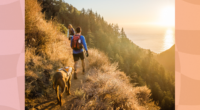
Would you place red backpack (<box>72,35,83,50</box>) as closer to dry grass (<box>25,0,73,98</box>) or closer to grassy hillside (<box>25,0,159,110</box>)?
grassy hillside (<box>25,0,159,110</box>)

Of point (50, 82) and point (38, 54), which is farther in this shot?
point (38, 54)

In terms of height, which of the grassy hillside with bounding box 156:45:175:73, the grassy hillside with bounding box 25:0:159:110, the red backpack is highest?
the red backpack

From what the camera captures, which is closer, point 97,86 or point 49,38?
point 97,86

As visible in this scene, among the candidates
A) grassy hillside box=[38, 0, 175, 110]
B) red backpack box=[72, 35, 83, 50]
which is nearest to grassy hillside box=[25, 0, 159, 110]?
red backpack box=[72, 35, 83, 50]

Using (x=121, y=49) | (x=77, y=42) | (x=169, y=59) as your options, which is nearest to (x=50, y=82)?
(x=77, y=42)

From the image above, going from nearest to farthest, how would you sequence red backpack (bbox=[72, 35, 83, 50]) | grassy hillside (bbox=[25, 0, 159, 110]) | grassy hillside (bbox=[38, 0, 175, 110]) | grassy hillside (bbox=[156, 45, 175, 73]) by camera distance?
grassy hillside (bbox=[25, 0, 159, 110])
red backpack (bbox=[72, 35, 83, 50])
grassy hillside (bbox=[38, 0, 175, 110])
grassy hillside (bbox=[156, 45, 175, 73])

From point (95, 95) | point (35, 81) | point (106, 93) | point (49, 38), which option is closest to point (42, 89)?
point (35, 81)

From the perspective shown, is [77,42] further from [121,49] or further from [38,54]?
[121,49]

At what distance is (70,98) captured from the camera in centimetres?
366

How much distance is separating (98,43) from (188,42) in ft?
179

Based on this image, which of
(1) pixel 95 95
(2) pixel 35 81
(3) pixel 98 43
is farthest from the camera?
(3) pixel 98 43

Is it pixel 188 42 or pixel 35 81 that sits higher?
pixel 188 42

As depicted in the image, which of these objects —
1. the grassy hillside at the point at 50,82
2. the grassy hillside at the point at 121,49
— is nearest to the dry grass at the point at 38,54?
the grassy hillside at the point at 50,82

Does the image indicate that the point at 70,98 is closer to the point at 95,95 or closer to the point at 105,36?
the point at 95,95
